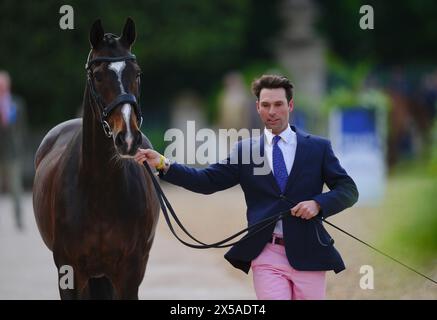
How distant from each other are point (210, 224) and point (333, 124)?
3398 millimetres

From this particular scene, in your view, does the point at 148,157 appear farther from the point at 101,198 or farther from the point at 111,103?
the point at 101,198

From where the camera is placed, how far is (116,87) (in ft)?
19.1

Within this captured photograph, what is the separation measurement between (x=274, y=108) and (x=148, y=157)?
0.80m

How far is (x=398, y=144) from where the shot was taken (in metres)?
22.0

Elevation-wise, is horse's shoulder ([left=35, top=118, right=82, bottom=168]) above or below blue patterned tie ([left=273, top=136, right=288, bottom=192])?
above

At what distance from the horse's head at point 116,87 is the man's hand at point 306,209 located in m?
0.98

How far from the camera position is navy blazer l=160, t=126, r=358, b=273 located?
5.59 m

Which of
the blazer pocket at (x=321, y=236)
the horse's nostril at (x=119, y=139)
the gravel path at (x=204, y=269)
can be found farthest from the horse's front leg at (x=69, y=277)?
the gravel path at (x=204, y=269)

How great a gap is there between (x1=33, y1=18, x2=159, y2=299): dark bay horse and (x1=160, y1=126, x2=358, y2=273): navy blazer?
0.55 meters

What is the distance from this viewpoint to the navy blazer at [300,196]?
18.3 ft

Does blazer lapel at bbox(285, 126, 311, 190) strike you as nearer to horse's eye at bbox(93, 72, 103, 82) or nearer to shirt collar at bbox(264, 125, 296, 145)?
shirt collar at bbox(264, 125, 296, 145)

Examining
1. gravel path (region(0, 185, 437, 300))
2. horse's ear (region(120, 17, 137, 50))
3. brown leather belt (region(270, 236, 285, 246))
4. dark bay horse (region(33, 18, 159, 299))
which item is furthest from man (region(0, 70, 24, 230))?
brown leather belt (region(270, 236, 285, 246))

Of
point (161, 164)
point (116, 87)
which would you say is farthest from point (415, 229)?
point (116, 87)

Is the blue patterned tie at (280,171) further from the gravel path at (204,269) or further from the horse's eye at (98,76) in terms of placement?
the gravel path at (204,269)
